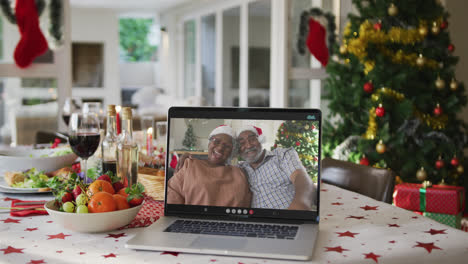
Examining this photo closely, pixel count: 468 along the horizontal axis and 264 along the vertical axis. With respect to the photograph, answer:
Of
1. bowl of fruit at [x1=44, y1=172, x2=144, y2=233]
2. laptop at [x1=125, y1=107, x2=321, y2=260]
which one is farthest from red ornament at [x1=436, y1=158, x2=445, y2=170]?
bowl of fruit at [x1=44, y1=172, x2=144, y2=233]

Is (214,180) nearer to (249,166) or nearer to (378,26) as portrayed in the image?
(249,166)

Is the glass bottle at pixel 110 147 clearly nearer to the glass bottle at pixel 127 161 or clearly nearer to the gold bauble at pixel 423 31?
the glass bottle at pixel 127 161

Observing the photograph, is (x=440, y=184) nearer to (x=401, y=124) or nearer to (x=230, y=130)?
(x=401, y=124)

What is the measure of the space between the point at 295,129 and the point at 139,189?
0.38 meters

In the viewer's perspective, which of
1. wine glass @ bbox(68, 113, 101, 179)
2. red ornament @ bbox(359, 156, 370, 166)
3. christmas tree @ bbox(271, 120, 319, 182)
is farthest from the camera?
red ornament @ bbox(359, 156, 370, 166)

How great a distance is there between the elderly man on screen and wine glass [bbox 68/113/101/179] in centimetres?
47

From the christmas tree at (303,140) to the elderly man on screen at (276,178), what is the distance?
1 centimetres

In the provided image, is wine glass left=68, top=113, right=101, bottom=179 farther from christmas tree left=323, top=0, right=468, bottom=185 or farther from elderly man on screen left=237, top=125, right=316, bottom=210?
christmas tree left=323, top=0, right=468, bottom=185

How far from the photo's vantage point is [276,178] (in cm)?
111

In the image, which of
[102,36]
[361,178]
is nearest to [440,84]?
[361,178]

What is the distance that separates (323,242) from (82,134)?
2.35ft

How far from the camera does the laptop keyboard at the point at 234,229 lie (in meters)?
1.00

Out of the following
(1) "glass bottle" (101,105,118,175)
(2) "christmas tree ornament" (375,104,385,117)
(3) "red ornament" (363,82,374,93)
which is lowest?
(1) "glass bottle" (101,105,118,175)

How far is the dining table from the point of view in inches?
35.4
